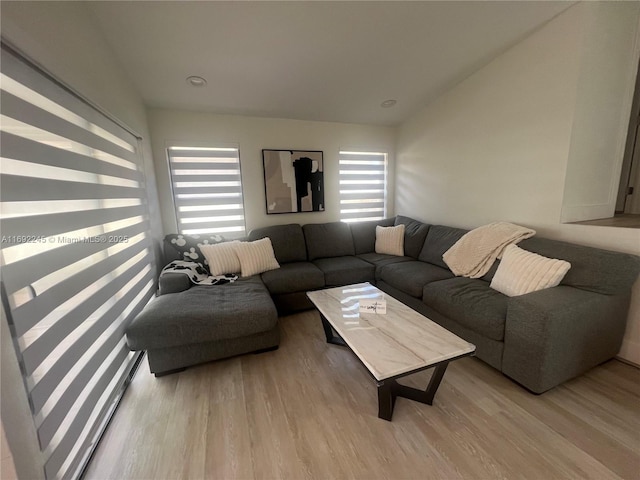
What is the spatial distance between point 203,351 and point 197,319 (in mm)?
263

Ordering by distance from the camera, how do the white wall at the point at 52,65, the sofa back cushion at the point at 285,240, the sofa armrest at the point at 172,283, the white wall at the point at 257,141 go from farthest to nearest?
the sofa back cushion at the point at 285,240 < the white wall at the point at 257,141 < the sofa armrest at the point at 172,283 < the white wall at the point at 52,65

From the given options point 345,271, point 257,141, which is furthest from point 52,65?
A: point 345,271

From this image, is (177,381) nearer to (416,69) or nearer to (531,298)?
(531,298)

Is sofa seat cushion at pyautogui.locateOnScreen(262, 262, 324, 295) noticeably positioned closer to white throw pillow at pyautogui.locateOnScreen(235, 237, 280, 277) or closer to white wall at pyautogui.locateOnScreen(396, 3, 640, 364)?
white throw pillow at pyautogui.locateOnScreen(235, 237, 280, 277)

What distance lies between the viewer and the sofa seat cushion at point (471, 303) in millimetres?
1597

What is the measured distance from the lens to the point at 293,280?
2.49 metres

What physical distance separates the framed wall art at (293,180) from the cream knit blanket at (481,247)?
1805 mm

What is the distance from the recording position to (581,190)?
6.50 ft

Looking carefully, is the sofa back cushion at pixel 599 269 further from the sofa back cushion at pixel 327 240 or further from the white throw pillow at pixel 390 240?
the sofa back cushion at pixel 327 240

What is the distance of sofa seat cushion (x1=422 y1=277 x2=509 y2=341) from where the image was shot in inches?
62.9

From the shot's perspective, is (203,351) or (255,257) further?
(255,257)

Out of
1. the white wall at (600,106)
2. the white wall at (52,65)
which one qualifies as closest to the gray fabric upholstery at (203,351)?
the white wall at (52,65)

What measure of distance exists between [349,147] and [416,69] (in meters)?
1.26

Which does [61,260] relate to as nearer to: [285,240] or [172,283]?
[172,283]
